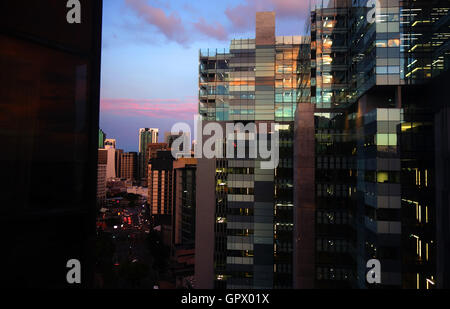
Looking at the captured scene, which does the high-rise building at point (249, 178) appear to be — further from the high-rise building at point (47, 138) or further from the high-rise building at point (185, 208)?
the high-rise building at point (47, 138)

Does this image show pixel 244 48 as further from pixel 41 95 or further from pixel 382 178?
pixel 41 95

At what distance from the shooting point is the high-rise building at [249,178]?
54.9 m

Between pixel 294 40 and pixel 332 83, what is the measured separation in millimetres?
20943

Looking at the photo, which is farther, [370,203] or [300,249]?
[300,249]

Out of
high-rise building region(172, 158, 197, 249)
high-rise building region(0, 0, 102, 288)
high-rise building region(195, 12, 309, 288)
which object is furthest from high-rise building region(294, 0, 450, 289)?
high-rise building region(172, 158, 197, 249)

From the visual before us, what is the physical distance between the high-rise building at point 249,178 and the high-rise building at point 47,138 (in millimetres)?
51602

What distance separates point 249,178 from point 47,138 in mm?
52646

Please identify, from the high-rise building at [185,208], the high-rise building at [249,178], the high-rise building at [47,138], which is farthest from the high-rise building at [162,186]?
the high-rise building at [47,138]

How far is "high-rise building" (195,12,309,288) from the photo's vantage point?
180 ft

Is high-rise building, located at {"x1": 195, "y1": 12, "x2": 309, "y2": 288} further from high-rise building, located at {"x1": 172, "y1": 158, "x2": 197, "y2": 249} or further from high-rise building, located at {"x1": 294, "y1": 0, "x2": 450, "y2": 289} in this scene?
high-rise building, located at {"x1": 172, "y1": 158, "x2": 197, "y2": 249}

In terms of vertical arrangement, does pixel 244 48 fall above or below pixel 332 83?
above

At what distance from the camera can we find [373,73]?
33.7 meters
